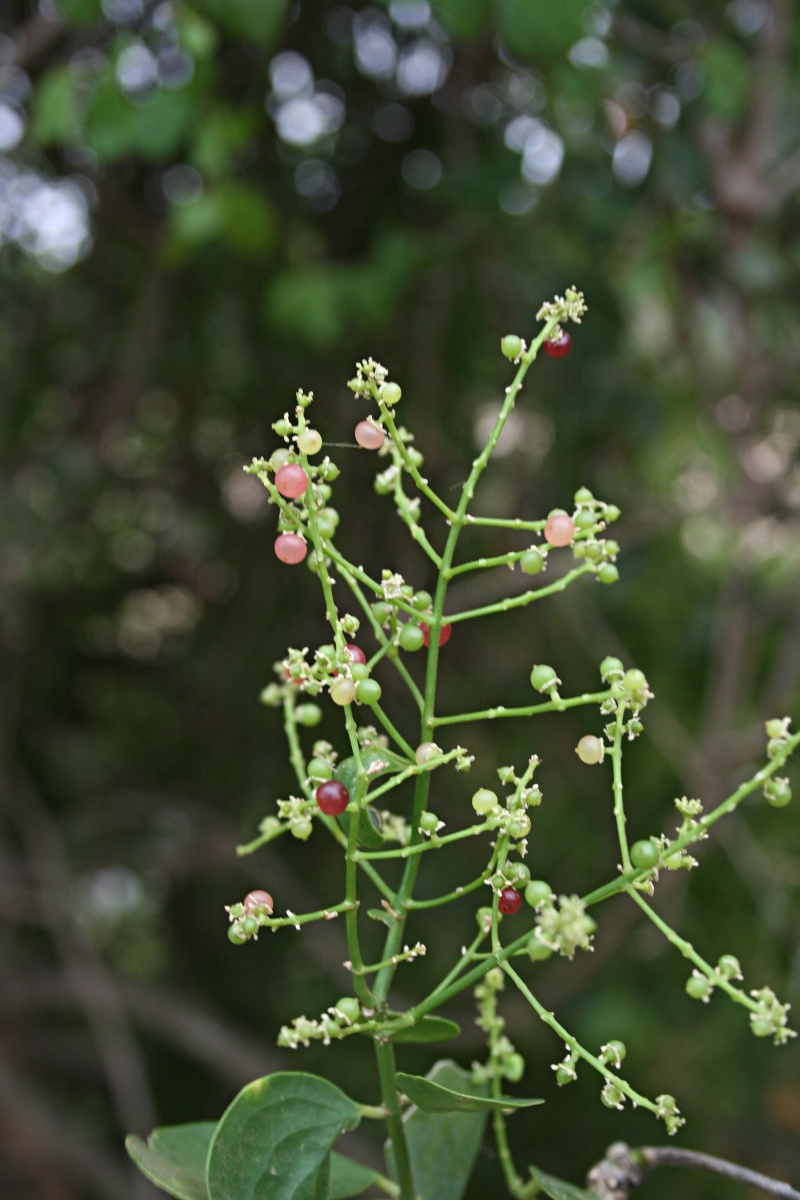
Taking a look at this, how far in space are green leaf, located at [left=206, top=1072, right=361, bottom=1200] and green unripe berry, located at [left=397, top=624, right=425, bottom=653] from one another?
14 cm

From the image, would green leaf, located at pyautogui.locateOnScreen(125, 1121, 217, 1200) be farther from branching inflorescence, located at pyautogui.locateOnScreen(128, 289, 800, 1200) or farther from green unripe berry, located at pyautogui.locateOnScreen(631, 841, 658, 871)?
green unripe berry, located at pyautogui.locateOnScreen(631, 841, 658, 871)

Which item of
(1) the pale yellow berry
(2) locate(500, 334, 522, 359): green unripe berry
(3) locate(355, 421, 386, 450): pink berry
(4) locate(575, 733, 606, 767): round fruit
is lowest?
(1) the pale yellow berry

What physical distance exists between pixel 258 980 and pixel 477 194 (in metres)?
1.27

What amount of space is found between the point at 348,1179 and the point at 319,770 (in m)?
0.18

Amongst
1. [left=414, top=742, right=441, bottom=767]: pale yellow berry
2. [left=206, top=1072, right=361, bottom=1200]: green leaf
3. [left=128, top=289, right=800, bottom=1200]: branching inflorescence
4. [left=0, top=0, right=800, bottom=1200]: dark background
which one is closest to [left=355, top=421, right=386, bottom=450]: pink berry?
[left=128, top=289, right=800, bottom=1200]: branching inflorescence

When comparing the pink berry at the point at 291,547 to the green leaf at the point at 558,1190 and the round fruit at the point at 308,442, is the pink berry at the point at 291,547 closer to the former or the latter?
the round fruit at the point at 308,442

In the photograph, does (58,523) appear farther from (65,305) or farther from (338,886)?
(338,886)

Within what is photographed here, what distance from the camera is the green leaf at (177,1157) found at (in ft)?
1.17

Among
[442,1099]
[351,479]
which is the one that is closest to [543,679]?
[442,1099]

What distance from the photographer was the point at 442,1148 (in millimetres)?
448

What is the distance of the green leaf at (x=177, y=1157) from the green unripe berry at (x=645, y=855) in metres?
0.17

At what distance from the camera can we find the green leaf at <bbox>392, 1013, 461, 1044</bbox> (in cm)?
37

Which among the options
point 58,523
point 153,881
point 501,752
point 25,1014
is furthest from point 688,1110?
point 58,523

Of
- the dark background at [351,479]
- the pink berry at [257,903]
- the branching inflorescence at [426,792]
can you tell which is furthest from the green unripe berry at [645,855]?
the dark background at [351,479]
